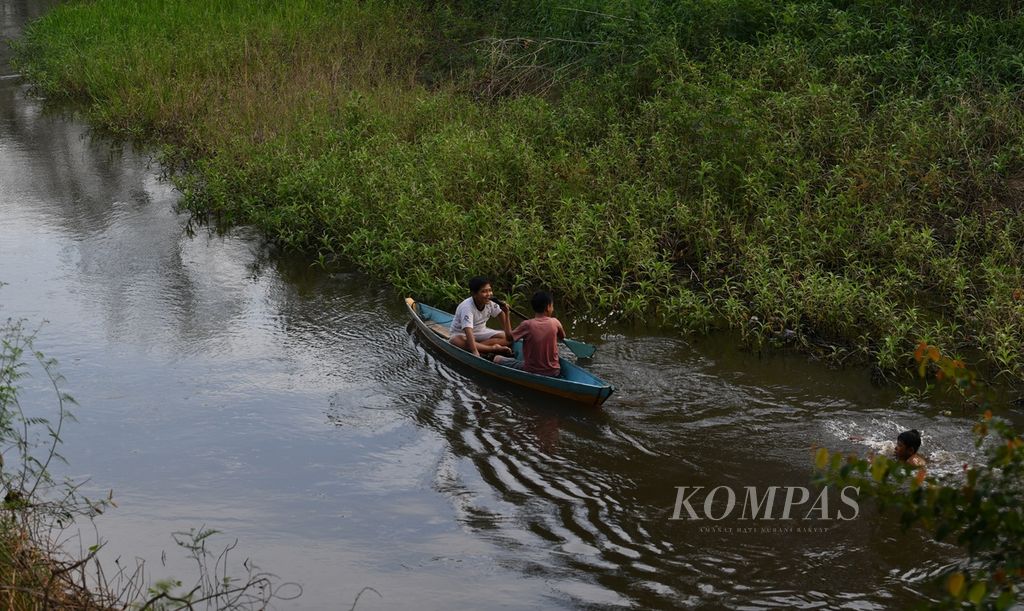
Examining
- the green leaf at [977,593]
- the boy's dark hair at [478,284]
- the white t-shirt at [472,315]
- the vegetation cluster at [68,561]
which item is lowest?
the vegetation cluster at [68,561]

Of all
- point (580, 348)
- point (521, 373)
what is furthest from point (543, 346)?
point (580, 348)

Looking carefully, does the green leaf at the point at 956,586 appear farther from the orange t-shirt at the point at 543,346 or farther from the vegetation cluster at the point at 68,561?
the orange t-shirt at the point at 543,346

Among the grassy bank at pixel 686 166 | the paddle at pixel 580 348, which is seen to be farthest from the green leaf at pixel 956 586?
the paddle at pixel 580 348

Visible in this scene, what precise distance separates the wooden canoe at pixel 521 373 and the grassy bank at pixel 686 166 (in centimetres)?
65

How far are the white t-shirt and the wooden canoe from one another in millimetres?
179

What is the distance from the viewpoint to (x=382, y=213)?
11.4 meters

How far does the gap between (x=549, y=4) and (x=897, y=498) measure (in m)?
13.9

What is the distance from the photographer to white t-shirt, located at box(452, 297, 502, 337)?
29.0 feet

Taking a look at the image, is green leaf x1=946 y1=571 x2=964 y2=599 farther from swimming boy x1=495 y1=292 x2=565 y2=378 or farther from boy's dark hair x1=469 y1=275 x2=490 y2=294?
boy's dark hair x1=469 y1=275 x2=490 y2=294

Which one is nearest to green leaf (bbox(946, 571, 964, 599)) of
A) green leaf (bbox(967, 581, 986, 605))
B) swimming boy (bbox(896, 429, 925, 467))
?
green leaf (bbox(967, 581, 986, 605))

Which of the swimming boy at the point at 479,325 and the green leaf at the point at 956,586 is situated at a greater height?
the green leaf at the point at 956,586

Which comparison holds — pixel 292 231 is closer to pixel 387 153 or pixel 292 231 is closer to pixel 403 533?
pixel 387 153

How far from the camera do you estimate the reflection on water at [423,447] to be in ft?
19.4

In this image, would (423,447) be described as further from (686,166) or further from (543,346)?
(686,166)
